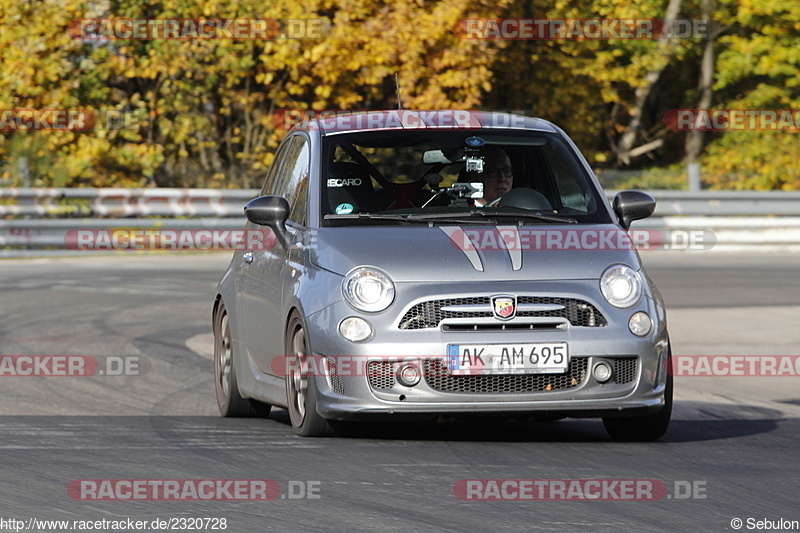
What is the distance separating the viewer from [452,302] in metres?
7.79

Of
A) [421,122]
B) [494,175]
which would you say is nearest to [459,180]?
[494,175]

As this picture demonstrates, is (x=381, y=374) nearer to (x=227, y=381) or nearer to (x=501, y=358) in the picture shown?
(x=501, y=358)

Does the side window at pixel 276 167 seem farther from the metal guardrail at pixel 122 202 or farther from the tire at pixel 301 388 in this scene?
the metal guardrail at pixel 122 202

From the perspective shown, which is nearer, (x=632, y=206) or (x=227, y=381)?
(x=632, y=206)

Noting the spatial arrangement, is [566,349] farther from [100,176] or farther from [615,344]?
[100,176]

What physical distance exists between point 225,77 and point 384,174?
1848 cm

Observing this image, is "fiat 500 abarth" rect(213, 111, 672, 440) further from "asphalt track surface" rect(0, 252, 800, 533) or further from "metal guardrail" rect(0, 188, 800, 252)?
"metal guardrail" rect(0, 188, 800, 252)

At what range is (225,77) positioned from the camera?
27672 millimetres

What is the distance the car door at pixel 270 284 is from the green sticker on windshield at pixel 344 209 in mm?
310

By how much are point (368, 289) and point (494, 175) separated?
1.61 m

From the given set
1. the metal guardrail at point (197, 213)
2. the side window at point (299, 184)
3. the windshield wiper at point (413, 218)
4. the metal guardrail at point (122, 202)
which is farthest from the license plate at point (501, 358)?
the metal guardrail at point (122, 202)

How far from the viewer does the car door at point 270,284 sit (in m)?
8.73

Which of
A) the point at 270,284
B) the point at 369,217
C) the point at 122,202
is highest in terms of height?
the point at 369,217

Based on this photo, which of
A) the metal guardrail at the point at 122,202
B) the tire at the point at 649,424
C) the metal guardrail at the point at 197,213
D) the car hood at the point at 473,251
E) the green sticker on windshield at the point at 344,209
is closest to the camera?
the car hood at the point at 473,251
